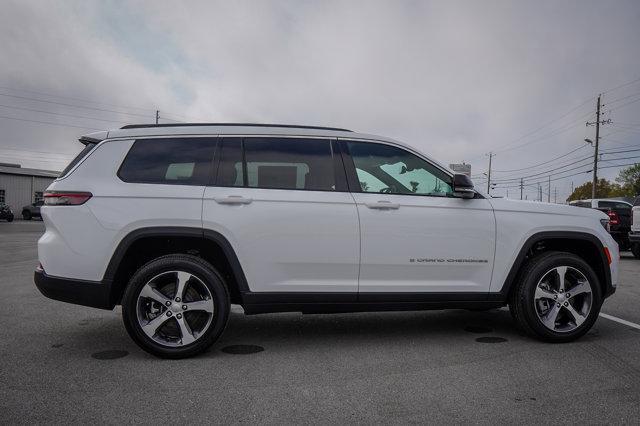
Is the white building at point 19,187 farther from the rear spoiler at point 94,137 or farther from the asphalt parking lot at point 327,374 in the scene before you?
the rear spoiler at point 94,137

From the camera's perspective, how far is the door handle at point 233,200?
427 centimetres

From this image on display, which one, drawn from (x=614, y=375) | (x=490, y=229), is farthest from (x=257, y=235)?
(x=614, y=375)

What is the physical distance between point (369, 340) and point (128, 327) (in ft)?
6.82

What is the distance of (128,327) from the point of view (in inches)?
161

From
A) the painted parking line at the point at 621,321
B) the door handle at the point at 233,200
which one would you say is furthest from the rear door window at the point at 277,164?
the painted parking line at the point at 621,321

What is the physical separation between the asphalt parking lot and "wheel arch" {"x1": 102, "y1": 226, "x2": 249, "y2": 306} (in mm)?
571

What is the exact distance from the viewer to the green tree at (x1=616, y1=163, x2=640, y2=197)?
284 ft

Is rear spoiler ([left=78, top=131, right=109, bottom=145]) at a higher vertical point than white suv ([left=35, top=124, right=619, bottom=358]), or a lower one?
higher

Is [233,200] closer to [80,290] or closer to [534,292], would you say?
[80,290]

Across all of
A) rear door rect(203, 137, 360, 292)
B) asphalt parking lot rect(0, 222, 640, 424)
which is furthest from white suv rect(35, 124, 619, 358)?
asphalt parking lot rect(0, 222, 640, 424)

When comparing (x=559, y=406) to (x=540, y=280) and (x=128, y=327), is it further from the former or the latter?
(x=128, y=327)

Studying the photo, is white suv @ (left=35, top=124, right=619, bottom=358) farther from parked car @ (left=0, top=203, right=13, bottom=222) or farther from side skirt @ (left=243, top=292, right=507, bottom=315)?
parked car @ (left=0, top=203, right=13, bottom=222)

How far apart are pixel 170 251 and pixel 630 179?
101 meters

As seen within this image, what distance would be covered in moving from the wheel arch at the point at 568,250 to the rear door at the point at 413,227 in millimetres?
262
